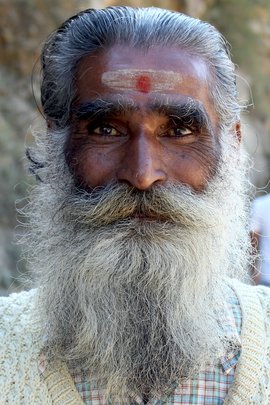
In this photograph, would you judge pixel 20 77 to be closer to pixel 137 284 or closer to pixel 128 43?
pixel 128 43

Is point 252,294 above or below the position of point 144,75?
below

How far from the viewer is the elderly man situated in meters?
2.51

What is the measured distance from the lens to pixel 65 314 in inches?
106

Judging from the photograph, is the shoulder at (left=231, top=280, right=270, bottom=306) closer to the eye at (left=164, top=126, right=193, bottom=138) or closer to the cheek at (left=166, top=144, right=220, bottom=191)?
the cheek at (left=166, top=144, right=220, bottom=191)

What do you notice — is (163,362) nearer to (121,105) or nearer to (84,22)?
(121,105)

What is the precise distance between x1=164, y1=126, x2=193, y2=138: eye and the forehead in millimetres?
87

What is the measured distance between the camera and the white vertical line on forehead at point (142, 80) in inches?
99.7

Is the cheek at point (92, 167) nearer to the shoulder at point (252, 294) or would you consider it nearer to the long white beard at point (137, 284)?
the long white beard at point (137, 284)

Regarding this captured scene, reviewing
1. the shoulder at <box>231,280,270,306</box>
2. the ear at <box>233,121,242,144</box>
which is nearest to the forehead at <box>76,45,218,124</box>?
the ear at <box>233,121,242,144</box>

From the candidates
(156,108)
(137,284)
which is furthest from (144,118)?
(137,284)

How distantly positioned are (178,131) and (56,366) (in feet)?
2.65

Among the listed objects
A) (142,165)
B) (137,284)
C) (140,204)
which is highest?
(142,165)

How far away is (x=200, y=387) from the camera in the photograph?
8.45 feet

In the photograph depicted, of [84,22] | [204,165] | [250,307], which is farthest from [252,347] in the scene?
[84,22]
